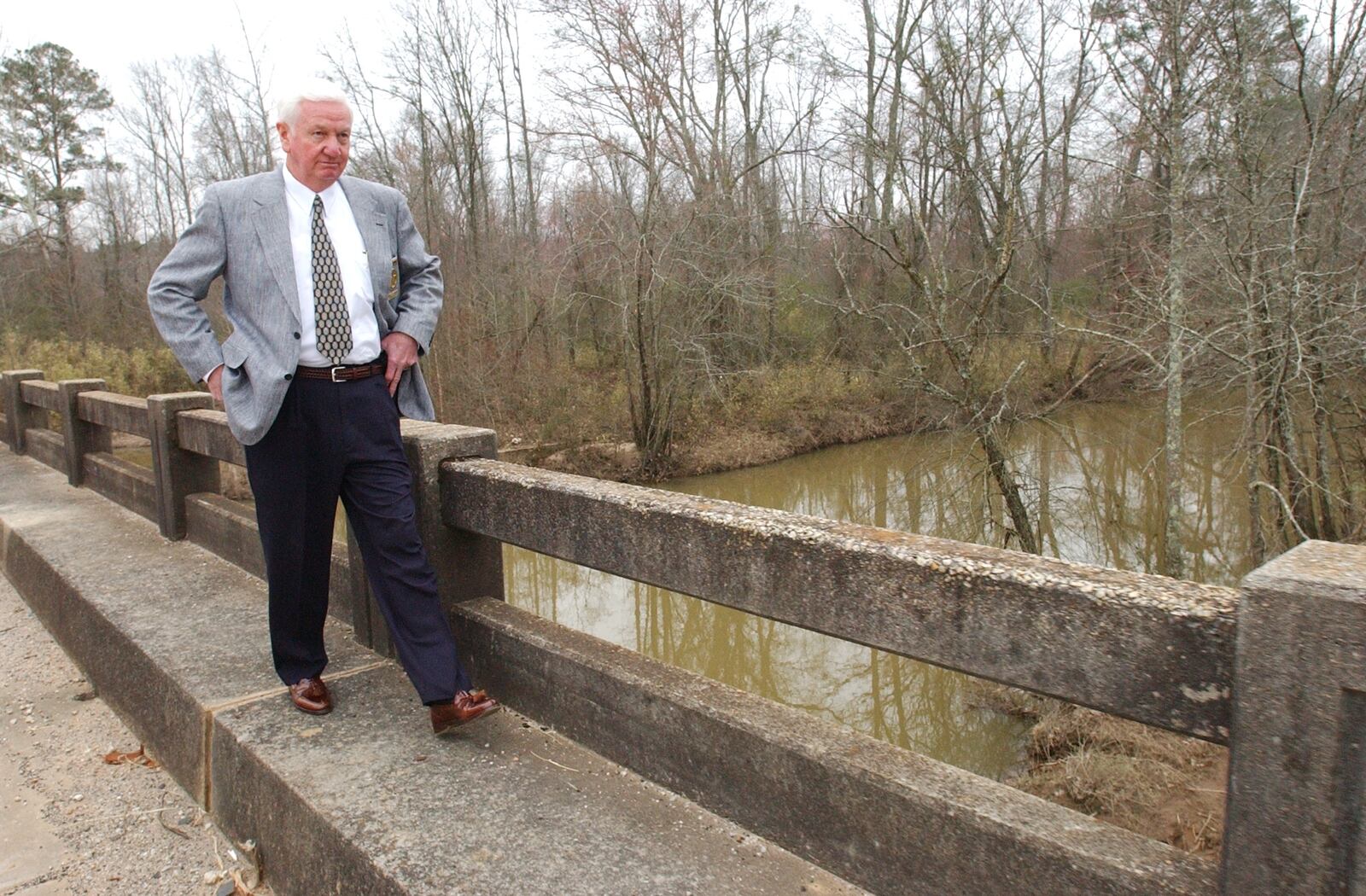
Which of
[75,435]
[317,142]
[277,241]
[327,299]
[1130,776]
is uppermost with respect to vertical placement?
[317,142]

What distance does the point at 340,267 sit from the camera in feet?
8.73

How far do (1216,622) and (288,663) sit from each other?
239cm

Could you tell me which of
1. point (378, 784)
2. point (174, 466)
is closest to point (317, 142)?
point (378, 784)

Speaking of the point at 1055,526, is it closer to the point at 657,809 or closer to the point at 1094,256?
the point at 1094,256

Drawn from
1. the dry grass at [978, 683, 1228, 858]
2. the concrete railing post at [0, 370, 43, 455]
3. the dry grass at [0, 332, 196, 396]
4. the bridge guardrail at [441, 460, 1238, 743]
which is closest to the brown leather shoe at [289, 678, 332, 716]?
the bridge guardrail at [441, 460, 1238, 743]

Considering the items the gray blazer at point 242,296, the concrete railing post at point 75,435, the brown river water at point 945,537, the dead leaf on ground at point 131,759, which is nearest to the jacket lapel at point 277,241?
the gray blazer at point 242,296

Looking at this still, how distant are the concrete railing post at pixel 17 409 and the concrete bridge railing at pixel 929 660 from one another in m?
6.44

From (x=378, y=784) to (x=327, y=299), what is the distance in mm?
1242

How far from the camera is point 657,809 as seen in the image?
2213 millimetres

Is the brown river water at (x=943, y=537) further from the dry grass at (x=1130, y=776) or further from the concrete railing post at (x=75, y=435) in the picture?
the concrete railing post at (x=75, y=435)

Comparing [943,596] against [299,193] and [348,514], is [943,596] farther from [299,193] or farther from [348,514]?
[299,193]

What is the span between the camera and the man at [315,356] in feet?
8.37

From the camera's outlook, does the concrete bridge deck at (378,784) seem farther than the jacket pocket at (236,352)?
No

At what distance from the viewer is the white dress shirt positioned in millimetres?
2605
